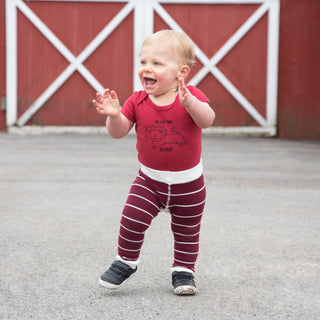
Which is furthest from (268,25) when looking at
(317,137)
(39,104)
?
(39,104)

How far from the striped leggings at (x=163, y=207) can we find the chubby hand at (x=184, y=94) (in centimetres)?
38

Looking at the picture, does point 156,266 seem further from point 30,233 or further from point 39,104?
point 39,104

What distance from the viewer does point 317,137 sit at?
9695 mm

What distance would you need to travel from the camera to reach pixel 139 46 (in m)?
9.84

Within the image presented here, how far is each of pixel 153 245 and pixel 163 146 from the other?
0.99 meters

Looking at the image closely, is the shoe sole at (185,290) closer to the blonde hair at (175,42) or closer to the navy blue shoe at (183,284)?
the navy blue shoe at (183,284)

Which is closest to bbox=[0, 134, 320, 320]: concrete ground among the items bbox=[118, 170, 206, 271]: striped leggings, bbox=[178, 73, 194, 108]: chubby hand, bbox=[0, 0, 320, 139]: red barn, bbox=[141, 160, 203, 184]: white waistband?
bbox=[118, 170, 206, 271]: striped leggings

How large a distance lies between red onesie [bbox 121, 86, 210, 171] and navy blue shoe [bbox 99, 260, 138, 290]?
1.42ft

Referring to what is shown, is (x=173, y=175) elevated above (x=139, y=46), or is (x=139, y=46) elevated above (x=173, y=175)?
(x=139, y=46)

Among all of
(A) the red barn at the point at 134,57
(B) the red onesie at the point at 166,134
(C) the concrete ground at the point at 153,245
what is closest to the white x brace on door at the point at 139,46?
(A) the red barn at the point at 134,57


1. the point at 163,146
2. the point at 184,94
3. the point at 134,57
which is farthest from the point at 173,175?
the point at 134,57

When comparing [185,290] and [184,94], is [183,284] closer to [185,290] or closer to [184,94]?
[185,290]

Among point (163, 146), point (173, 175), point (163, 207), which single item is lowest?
point (163, 207)

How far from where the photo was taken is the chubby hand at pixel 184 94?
7.97 feet
